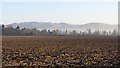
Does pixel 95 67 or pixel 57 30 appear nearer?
pixel 95 67

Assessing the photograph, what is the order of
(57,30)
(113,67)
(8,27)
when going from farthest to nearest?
(57,30) → (8,27) → (113,67)

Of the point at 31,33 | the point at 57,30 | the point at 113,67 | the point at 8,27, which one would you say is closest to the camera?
the point at 113,67

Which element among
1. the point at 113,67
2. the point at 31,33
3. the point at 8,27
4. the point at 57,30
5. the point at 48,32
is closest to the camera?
the point at 113,67

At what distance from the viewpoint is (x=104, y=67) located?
45.4 ft

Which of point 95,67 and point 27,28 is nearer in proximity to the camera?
point 95,67

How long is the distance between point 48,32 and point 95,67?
141218 mm

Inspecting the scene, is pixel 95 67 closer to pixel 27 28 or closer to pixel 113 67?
pixel 113 67

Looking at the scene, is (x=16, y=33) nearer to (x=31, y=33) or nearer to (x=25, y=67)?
(x=31, y=33)

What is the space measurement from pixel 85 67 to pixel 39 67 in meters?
2.56

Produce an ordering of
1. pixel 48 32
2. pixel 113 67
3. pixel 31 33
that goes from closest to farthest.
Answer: pixel 113 67
pixel 31 33
pixel 48 32

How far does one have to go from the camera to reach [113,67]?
13.5m

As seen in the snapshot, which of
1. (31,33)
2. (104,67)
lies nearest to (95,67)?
(104,67)

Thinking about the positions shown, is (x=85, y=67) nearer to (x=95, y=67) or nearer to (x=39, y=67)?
(x=95, y=67)

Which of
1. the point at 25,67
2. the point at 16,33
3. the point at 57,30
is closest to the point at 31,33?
the point at 16,33
